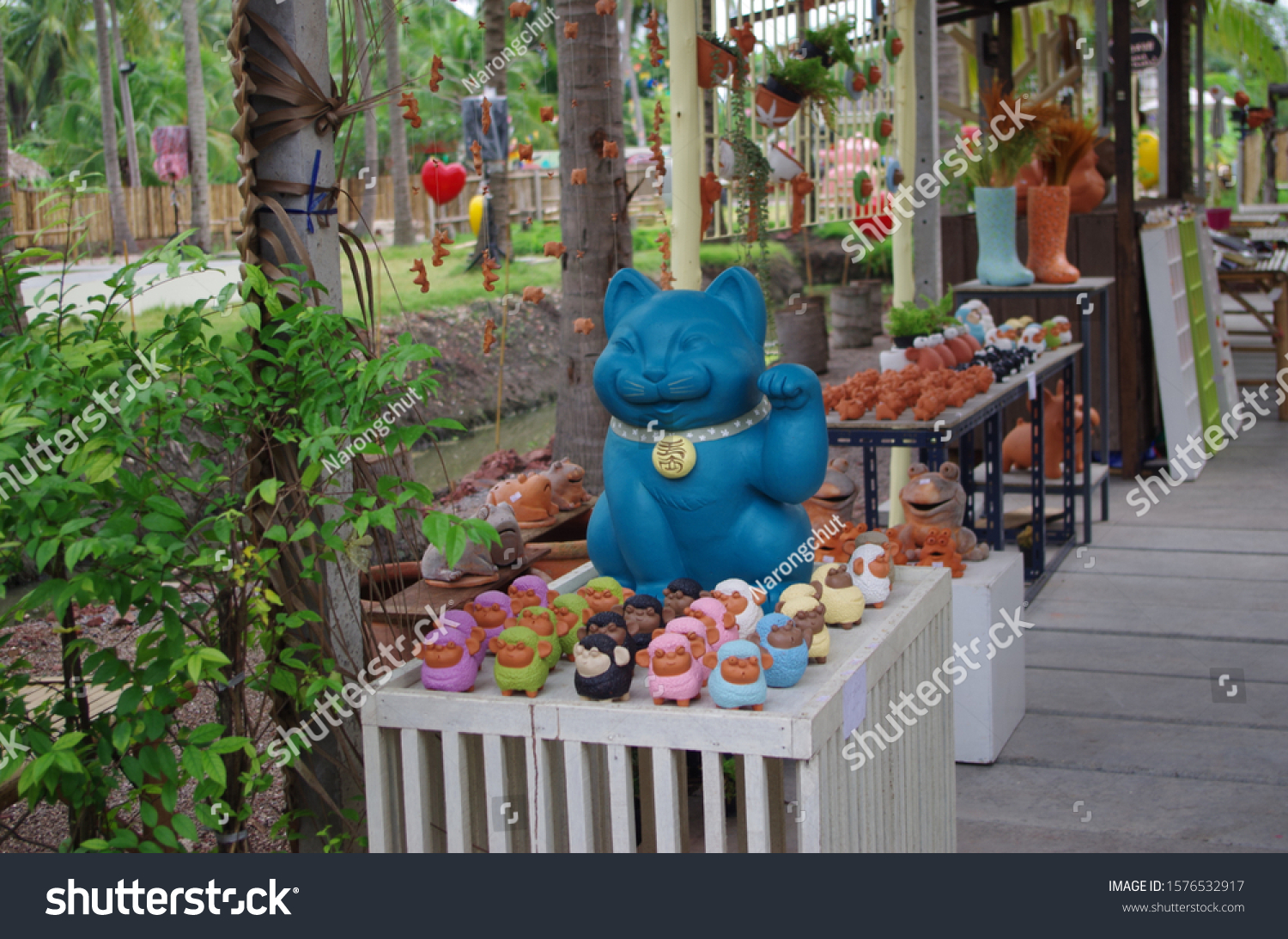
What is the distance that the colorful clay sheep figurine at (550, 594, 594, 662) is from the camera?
6.73 ft

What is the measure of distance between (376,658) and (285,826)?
32 cm

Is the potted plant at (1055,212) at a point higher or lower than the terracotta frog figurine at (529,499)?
higher

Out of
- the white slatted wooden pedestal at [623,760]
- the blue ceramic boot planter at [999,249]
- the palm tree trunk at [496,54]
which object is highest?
the palm tree trunk at [496,54]

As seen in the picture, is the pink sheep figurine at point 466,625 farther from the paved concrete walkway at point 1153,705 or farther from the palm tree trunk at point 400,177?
the palm tree trunk at point 400,177

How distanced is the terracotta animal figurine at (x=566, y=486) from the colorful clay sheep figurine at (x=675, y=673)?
5.94ft

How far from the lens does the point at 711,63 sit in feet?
11.7

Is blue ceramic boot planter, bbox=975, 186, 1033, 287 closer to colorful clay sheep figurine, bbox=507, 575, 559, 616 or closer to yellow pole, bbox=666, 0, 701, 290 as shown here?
yellow pole, bbox=666, 0, 701, 290

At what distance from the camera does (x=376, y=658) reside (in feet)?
6.59

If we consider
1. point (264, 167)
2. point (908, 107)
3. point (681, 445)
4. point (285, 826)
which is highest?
point (908, 107)

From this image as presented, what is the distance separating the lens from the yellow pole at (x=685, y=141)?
3.47 m

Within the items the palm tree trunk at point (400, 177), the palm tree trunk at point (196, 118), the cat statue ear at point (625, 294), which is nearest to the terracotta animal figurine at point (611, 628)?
the cat statue ear at point (625, 294)

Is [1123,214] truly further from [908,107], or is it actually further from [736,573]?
[736,573]

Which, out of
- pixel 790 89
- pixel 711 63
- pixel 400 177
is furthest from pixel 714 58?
pixel 400 177
